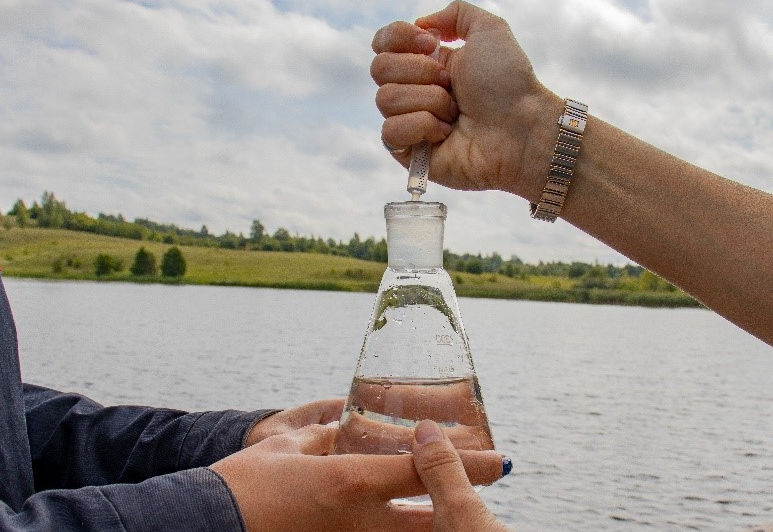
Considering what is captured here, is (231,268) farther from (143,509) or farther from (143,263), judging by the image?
(143,509)

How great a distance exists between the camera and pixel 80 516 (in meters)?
1.31

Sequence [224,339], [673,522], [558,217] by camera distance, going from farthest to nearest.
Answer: [224,339], [673,522], [558,217]

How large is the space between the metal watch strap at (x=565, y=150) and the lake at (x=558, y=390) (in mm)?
441

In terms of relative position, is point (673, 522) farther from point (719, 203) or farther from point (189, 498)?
point (189, 498)

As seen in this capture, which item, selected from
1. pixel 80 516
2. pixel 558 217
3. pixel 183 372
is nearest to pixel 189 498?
pixel 80 516

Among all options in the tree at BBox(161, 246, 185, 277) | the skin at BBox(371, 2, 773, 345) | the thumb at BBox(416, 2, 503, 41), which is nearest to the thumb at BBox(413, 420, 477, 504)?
the skin at BBox(371, 2, 773, 345)

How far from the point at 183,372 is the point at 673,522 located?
14.3 metres

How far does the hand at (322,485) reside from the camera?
4.37ft

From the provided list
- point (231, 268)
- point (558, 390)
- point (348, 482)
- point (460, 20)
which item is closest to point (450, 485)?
point (348, 482)

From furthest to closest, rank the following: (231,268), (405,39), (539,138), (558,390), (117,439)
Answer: (231,268)
(558,390)
(117,439)
(539,138)
(405,39)

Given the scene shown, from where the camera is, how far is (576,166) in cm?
205

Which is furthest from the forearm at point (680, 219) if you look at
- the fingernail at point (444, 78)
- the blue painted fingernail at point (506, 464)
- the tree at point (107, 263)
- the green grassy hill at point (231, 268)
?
the tree at point (107, 263)

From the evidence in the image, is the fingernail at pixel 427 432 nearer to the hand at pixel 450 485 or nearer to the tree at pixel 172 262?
the hand at pixel 450 485

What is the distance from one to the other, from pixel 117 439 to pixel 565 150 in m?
1.44
